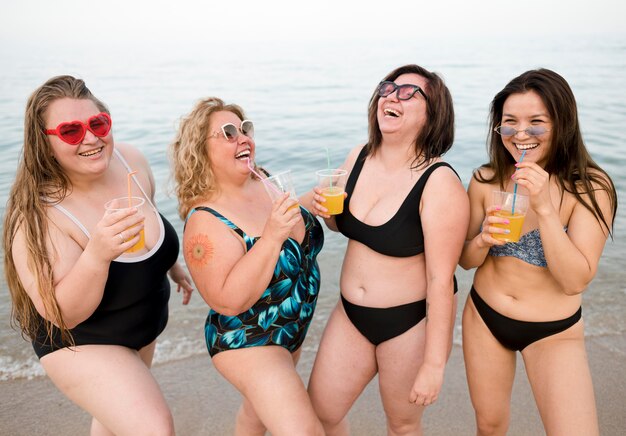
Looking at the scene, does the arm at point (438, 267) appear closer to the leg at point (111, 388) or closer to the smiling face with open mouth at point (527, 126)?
the smiling face with open mouth at point (527, 126)

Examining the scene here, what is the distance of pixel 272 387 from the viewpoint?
285 cm

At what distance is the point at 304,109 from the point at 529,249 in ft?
50.8

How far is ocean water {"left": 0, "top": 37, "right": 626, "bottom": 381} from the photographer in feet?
19.2

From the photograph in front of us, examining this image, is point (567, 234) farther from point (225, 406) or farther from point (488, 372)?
point (225, 406)

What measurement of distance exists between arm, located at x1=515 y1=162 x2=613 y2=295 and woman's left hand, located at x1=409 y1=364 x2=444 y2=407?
808 millimetres

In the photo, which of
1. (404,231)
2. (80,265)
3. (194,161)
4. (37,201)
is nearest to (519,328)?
(404,231)

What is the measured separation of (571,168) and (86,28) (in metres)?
64.8

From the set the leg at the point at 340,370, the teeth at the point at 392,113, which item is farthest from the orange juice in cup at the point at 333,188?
the leg at the point at 340,370

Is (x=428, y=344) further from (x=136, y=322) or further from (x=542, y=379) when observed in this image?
(x=136, y=322)

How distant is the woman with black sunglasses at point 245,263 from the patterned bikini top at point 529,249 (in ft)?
3.79

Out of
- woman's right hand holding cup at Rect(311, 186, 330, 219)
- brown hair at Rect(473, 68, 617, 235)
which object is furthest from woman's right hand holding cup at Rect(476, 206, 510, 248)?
woman's right hand holding cup at Rect(311, 186, 330, 219)

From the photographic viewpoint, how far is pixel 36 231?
2654 mm

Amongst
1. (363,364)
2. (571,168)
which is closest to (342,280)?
(363,364)

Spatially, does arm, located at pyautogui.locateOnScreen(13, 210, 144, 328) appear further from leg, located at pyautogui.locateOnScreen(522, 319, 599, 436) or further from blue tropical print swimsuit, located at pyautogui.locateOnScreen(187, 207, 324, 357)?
leg, located at pyautogui.locateOnScreen(522, 319, 599, 436)
